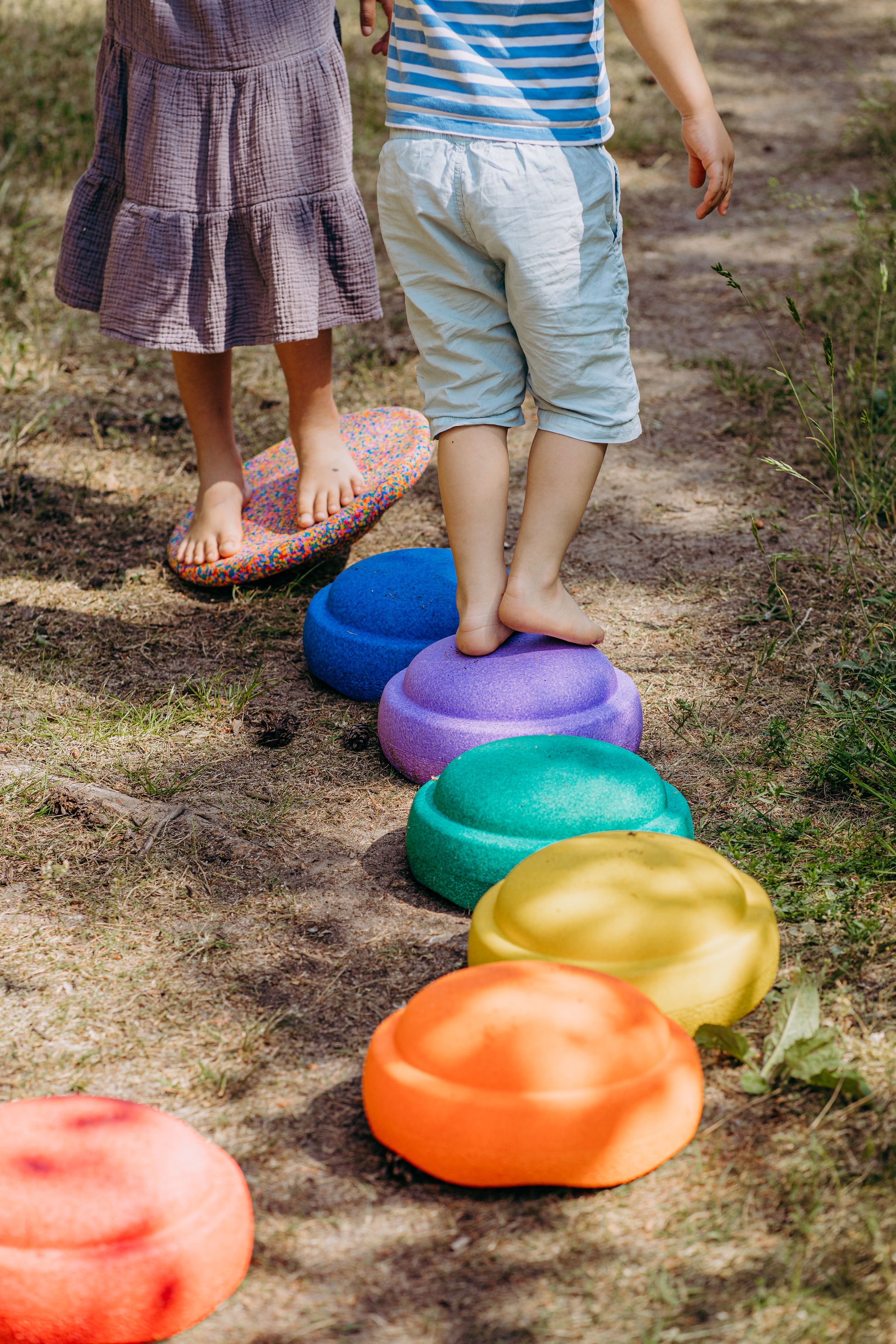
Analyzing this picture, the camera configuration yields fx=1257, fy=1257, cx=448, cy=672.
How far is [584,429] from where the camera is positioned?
227 cm

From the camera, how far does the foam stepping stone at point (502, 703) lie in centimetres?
217

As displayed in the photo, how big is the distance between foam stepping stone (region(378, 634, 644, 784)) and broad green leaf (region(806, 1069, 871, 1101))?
74cm

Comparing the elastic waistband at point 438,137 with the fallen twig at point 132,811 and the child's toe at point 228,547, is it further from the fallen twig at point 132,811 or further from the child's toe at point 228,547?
the fallen twig at point 132,811

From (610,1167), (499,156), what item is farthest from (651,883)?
(499,156)

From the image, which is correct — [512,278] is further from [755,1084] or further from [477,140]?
[755,1084]

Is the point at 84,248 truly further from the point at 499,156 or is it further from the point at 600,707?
the point at 600,707

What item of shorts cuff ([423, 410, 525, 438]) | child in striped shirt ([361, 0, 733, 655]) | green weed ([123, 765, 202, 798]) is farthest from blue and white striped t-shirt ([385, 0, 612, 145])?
green weed ([123, 765, 202, 798])

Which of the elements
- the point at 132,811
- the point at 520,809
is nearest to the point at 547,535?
the point at 520,809

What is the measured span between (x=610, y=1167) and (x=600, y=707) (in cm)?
96

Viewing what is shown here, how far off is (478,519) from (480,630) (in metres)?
0.20

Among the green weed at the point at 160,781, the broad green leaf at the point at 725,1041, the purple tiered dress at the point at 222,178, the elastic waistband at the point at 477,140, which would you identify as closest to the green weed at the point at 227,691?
the green weed at the point at 160,781

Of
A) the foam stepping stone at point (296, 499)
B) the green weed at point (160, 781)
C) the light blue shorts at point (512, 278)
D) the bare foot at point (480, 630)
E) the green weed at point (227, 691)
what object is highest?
the light blue shorts at point (512, 278)

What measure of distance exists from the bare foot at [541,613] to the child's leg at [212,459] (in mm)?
975

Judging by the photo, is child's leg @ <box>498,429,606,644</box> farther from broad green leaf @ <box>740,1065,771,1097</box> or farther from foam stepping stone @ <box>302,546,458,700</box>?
broad green leaf @ <box>740,1065,771,1097</box>
